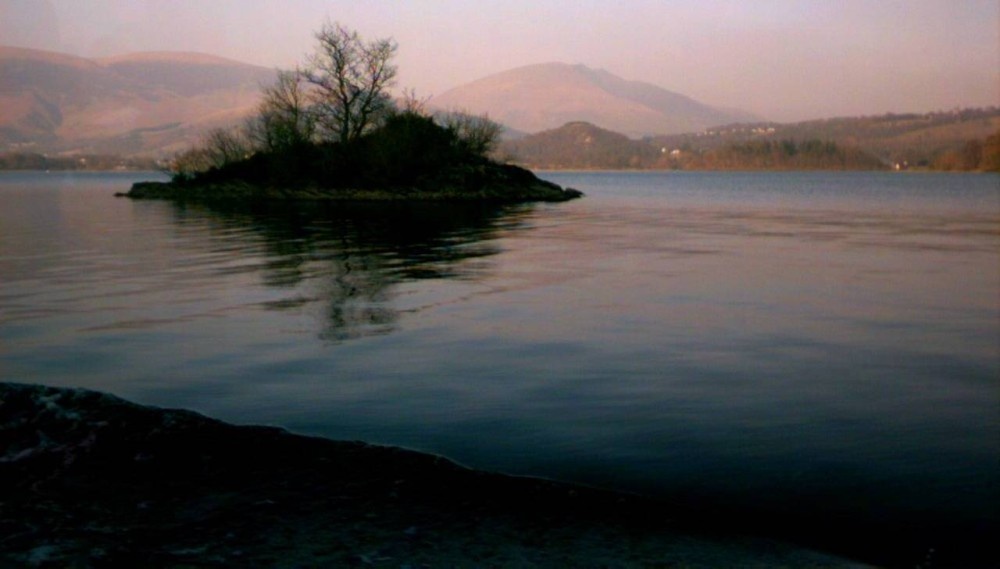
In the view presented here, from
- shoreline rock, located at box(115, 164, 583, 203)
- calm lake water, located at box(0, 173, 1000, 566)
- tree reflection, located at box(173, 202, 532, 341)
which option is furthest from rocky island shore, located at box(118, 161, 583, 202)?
calm lake water, located at box(0, 173, 1000, 566)

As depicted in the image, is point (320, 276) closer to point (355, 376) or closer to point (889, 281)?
point (355, 376)

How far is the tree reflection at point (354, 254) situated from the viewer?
53.8 feet

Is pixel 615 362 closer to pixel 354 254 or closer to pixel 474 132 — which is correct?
pixel 354 254

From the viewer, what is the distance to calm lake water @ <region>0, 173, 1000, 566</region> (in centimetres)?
714

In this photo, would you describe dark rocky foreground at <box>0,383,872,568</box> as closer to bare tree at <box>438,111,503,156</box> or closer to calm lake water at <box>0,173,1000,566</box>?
calm lake water at <box>0,173,1000,566</box>

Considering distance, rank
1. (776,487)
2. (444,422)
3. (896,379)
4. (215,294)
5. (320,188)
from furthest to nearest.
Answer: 1. (320,188)
2. (215,294)
3. (896,379)
4. (444,422)
5. (776,487)

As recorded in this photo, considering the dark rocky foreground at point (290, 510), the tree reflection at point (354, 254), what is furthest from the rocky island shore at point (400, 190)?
the dark rocky foreground at point (290, 510)

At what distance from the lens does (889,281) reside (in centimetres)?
2038

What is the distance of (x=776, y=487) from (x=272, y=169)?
272 ft

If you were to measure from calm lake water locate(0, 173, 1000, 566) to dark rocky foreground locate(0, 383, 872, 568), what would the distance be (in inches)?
19.6

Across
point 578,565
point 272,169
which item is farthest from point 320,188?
point 578,565

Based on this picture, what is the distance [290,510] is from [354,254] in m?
21.4

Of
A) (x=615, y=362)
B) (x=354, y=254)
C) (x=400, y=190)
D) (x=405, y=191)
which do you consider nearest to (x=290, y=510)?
(x=615, y=362)

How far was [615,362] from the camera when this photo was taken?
11578 millimetres
